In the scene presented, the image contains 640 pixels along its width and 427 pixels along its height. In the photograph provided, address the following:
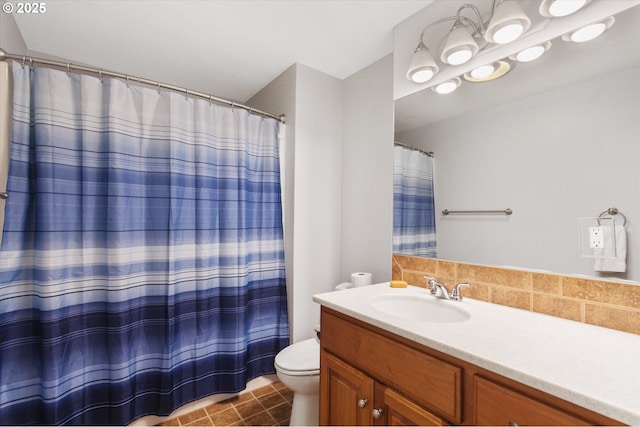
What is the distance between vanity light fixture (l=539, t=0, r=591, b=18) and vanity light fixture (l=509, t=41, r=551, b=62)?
0.09 m

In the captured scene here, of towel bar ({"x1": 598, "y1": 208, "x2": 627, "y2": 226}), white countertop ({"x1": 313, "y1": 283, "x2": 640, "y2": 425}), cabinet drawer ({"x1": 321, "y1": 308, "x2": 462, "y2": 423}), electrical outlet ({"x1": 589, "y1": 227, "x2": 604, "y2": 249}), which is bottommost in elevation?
cabinet drawer ({"x1": 321, "y1": 308, "x2": 462, "y2": 423})

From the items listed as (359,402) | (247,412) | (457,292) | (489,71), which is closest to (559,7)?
(489,71)

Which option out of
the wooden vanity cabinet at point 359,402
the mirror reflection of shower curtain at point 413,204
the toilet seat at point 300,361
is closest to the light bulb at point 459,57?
the mirror reflection of shower curtain at point 413,204

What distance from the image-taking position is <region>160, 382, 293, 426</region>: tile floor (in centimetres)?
170

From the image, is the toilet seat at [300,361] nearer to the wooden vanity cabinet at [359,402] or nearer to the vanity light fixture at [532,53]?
the wooden vanity cabinet at [359,402]

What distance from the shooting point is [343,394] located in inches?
45.9

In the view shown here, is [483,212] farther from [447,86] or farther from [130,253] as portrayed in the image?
[130,253]

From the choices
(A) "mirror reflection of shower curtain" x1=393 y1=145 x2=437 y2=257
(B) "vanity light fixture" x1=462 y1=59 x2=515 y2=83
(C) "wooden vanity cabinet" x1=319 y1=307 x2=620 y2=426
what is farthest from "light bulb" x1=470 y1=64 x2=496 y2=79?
(C) "wooden vanity cabinet" x1=319 y1=307 x2=620 y2=426

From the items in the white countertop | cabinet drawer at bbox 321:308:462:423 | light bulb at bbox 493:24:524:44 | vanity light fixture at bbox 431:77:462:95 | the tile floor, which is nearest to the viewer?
the white countertop

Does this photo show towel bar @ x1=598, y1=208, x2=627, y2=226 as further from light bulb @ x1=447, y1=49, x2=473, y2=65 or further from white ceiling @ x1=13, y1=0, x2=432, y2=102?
white ceiling @ x1=13, y1=0, x2=432, y2=102

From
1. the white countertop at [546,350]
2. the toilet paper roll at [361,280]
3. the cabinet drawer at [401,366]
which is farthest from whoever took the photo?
the toilet paper roll at [361,280]

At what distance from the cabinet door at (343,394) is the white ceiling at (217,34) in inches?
69.1

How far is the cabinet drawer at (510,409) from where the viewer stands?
0.64 m

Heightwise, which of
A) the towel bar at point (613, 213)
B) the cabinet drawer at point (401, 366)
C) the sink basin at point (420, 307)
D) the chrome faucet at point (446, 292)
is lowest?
the cabinet drawer at point (401, 366)
